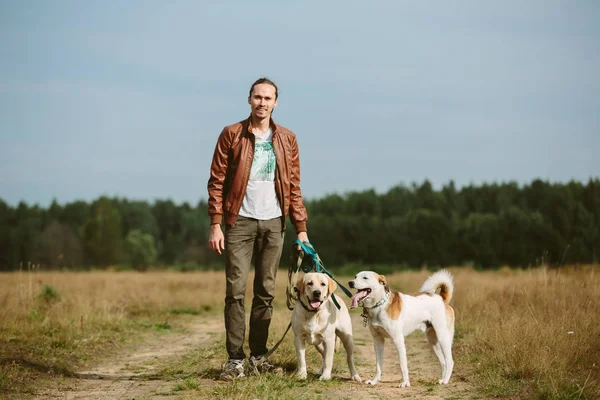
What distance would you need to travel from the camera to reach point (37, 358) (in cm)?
831

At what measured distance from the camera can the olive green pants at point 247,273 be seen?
6.91 m

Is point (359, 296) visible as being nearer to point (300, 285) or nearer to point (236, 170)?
point (300, 285)

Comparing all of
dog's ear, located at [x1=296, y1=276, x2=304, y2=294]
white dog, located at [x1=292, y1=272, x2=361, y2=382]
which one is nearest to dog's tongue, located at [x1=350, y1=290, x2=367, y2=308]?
white dog, located at [x1=292, y1=272, x2=361, y2=382]

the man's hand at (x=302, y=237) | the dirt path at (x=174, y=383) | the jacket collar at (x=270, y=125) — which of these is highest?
the jacket collar at (x=270, y=125)

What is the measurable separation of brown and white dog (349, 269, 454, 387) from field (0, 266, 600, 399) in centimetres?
31

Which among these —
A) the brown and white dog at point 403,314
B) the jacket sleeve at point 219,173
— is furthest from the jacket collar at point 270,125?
the brown and white dog at point 403,314

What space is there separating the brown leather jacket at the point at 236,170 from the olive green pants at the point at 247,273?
0.57 ft

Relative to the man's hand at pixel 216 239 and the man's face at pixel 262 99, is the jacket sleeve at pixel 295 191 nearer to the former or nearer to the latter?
the man's face at pixel 262 99

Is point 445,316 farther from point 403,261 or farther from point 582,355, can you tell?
point 403,261

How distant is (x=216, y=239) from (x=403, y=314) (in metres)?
1.95

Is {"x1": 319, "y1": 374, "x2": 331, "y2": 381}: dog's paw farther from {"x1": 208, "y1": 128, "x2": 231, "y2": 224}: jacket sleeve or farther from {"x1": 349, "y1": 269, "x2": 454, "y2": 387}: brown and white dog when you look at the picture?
{"x1": 208, "y1": 128, "x2": 231, "y2": 224}: jacket sleeve

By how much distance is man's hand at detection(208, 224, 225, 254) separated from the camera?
22.2ft

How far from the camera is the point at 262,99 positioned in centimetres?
689

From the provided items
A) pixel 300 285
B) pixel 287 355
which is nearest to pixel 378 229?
pixel 287 355
